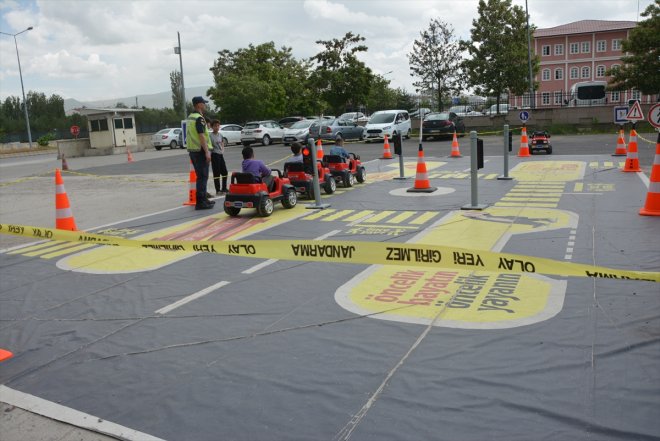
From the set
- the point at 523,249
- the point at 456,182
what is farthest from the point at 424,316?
the point at 456,182

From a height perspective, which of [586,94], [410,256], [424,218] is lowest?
[424,218]

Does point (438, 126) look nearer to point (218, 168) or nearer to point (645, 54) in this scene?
point (645, 54)

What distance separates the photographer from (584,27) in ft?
257

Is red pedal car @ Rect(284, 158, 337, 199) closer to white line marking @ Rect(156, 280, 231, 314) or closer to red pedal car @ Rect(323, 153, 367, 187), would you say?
red pedal car @ Rect(323, 153, 367, 187)

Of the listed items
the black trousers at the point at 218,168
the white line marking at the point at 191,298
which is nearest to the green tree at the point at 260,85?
the black trousers at the point at 218,168

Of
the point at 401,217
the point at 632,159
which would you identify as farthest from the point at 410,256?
the point at 632,159

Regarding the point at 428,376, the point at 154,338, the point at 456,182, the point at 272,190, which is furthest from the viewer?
the point at 456,182

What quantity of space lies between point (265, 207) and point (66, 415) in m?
7.08

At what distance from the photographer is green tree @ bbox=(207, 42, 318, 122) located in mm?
48188

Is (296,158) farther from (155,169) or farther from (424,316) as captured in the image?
(155,169)

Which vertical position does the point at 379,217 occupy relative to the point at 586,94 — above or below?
below

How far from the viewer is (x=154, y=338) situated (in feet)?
16.7

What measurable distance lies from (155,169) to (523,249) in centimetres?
1970

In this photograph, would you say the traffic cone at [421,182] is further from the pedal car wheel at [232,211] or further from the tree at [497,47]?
the tree at [497,47]
